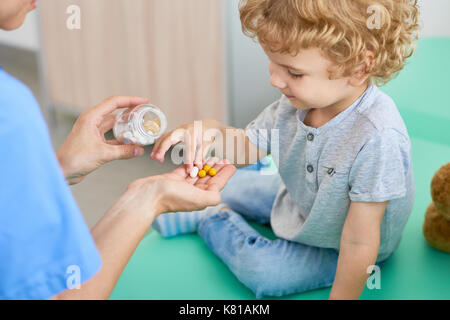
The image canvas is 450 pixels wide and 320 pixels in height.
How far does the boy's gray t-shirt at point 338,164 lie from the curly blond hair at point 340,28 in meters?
0.09

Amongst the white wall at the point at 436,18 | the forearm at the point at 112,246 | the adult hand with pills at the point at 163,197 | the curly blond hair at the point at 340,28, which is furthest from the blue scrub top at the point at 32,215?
the white wall at the point at 436,18

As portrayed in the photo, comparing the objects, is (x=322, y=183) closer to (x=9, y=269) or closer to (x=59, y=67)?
(x=9, y=269)

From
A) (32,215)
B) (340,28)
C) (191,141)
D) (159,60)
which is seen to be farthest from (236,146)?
(159,60)

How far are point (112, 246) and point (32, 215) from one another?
6.1 inches

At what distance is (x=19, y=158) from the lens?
495 millimetres

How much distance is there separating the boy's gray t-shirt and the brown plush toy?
0.05 meters

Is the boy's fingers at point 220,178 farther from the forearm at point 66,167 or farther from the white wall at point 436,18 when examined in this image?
the white wall at point 436,18

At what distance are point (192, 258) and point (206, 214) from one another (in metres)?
0.12

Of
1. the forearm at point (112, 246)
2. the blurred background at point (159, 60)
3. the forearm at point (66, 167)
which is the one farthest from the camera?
the blurred background at point (159, 60)

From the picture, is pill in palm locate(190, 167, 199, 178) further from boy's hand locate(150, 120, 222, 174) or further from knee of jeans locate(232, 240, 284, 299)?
knee of jeans locate(232, 240, 284, 299)

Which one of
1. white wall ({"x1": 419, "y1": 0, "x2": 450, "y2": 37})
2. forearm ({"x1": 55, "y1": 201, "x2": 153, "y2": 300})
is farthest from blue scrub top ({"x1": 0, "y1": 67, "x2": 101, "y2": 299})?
white wall ({"x1": 419, "y1": 0, "x2": 450, "y2": 37})

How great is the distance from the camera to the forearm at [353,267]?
0.82 m

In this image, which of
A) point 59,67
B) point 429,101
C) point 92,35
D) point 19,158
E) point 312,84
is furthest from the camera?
point 59,67
